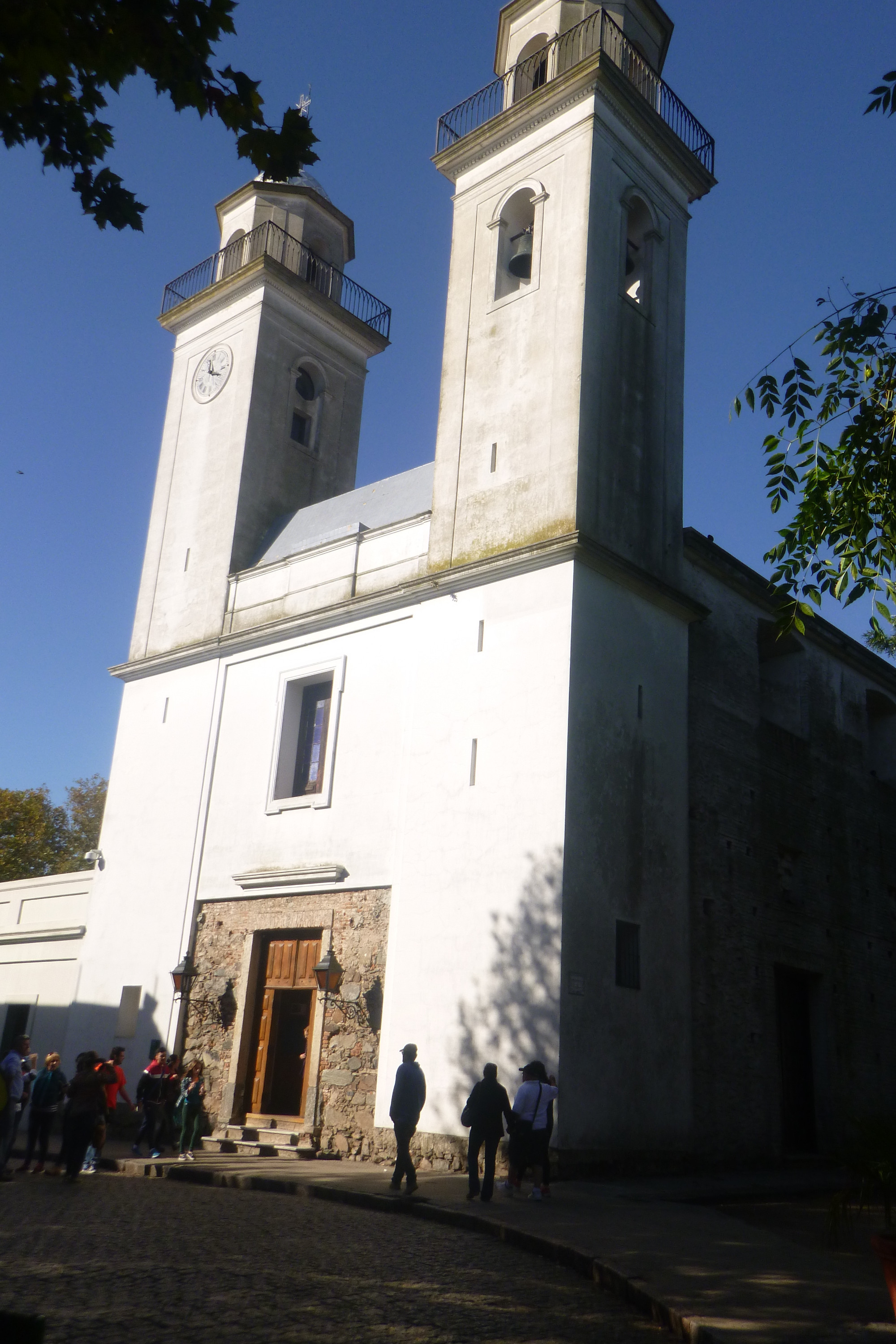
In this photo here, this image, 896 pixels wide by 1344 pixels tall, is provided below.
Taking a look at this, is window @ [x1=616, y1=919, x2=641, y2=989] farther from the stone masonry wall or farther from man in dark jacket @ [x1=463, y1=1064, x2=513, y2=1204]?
man in dark jacket @ [x1=463, y1=1064, x2=513, y2=1204]

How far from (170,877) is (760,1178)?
10171 mm

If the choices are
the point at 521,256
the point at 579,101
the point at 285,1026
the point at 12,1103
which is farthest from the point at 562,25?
the point at 12,1103

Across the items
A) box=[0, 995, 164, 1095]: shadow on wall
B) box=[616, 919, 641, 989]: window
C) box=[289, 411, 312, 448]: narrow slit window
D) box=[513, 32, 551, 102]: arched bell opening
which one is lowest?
box=[0, 995, 164, 1095]: shadow on wall

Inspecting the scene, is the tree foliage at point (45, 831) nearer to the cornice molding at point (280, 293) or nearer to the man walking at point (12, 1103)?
the cornice molding at point (280, 293)

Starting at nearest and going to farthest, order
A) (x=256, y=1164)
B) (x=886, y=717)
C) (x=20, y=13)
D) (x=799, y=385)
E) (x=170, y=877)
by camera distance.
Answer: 1. (x=20, y=13)
2. (x=799, y=385)
3. (x=256, y=1164)
4. (x=170, y=877)
5. (x=886, y=717)

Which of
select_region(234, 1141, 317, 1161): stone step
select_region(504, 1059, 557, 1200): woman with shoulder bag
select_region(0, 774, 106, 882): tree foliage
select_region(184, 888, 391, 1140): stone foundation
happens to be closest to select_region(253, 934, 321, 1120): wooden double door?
select_region(184, 888, 391, 1140): stone foundation

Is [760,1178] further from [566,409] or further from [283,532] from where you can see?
[283,532]

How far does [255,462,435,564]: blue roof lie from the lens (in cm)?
1906

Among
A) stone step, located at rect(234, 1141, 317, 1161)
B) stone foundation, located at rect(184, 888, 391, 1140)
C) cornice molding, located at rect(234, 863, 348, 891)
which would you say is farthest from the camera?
cornice molding, located at rect(234, 863, 348, 891)

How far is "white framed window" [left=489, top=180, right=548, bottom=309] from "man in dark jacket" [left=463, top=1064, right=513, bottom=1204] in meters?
11.6

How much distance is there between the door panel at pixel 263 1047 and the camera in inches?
663

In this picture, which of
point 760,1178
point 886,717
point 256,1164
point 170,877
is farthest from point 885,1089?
point 170,877

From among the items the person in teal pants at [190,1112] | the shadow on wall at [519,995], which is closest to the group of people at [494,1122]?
the shadow on wall at [519,995]

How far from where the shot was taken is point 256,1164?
14.1 metres
